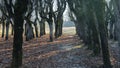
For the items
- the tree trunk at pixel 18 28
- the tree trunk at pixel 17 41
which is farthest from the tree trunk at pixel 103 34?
the tree trunk at pixel 17 41

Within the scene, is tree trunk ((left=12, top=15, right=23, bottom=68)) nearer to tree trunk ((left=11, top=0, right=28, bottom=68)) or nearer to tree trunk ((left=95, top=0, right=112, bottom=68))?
tree trunk ((left=11, top=0, right=28, bottom=68))

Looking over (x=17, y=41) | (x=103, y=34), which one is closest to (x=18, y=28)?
(x=17, y=41)

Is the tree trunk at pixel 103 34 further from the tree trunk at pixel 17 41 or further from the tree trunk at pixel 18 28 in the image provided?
the tree trunk at pixel 17 41

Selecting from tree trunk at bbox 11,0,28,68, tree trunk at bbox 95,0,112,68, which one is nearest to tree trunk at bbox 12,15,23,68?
tree trunk at bbox 11,0,28,68

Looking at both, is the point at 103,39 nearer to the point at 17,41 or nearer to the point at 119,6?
the point at 119,6

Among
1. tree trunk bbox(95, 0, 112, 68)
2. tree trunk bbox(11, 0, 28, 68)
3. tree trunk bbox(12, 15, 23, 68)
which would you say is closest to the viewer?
tree trunk bbox(11, 0, 28, 68)

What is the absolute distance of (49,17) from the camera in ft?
112

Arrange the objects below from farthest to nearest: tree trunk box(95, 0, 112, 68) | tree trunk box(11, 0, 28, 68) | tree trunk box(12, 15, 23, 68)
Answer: tree trunk box(95, 0, 112, 68), tree trunk box(12, 15, 23, 68), tree trunk box(11, 0, 28, 68)

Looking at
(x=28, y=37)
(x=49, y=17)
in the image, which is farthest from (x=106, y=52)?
(x=28, y=37)

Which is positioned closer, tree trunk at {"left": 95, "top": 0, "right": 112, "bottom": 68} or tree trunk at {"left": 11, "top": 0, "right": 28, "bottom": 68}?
tree trunk at {"left": 11, "top": 0, "right": 28, "bottom": 68}

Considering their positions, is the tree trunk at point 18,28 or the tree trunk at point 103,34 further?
the tree trunk at point 103,34

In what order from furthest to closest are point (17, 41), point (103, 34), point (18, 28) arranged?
point (103, 34), point (17, 41), point (18, 28)

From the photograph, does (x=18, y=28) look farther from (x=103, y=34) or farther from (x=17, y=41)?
(x=103, y=34)

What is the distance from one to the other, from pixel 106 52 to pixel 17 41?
199 inches
